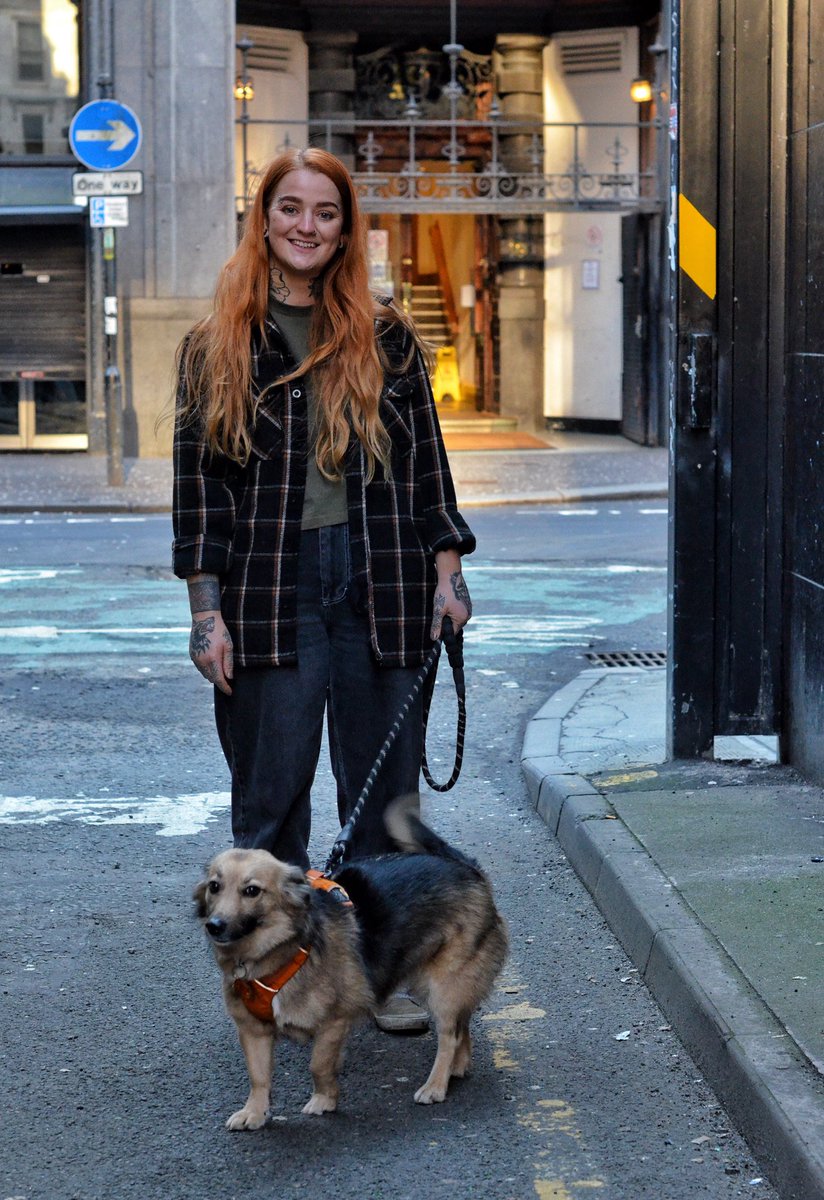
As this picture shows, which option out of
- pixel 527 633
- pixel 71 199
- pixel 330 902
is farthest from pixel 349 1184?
pixel 71 199

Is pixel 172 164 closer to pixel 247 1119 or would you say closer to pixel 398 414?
pixel 398 414

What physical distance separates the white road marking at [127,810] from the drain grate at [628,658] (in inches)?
Result: 125

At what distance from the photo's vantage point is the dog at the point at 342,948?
367 centimetres

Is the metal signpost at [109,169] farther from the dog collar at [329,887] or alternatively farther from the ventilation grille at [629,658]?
the dog collar at [329,887]

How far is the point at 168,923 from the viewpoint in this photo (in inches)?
214

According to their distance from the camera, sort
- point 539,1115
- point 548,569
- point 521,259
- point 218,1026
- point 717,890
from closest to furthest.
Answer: point 539,1115 → point 218,1026 → point 717,890 → point 548,569 → point 521,259

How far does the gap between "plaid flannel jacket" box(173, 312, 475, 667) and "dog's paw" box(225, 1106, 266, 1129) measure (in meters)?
1.06

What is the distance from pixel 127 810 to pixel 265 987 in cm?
314

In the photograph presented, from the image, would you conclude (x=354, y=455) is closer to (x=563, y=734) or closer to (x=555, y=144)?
(x=563, y=734)

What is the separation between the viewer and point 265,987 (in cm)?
375

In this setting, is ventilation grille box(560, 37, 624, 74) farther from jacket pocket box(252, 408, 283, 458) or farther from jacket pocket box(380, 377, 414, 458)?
jacket pocket box(252, 408, 283, 458)

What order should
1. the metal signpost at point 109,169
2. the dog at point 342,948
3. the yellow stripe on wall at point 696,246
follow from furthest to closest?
the metal signpost at point 109,169, the yellow stripe on wall at point 696,246, the dog at point 342,948

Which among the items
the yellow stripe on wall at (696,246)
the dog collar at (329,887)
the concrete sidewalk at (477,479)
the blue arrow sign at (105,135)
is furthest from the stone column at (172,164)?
the dog collar at (329,887)

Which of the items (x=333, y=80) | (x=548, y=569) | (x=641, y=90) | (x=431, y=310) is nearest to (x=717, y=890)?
(x=548, y=569)
